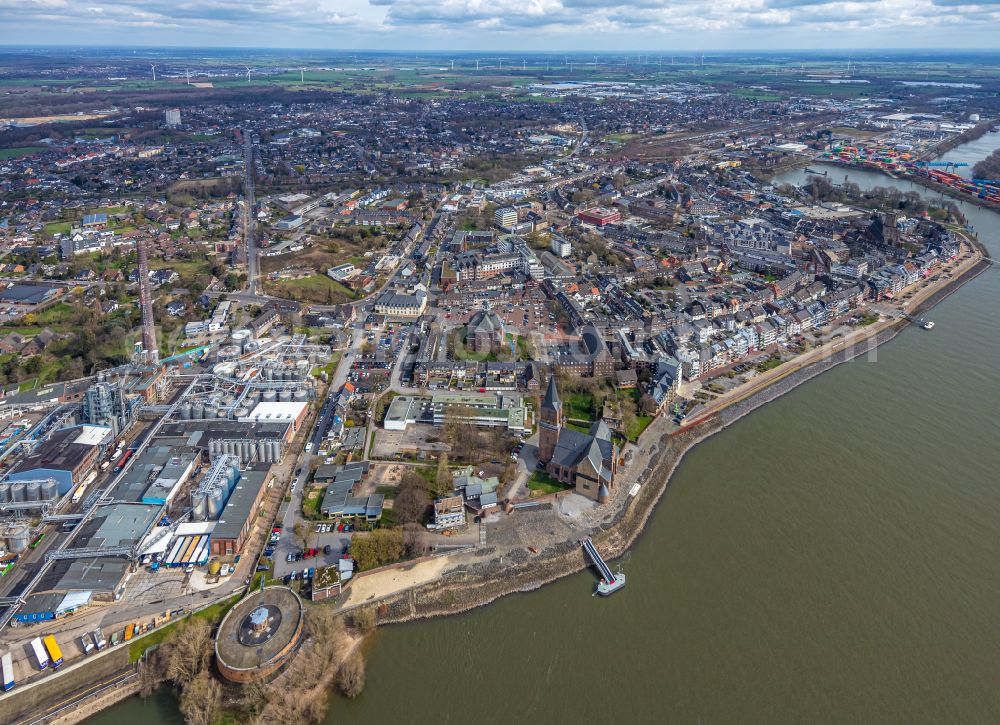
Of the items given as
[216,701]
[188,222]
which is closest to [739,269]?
[216,701]

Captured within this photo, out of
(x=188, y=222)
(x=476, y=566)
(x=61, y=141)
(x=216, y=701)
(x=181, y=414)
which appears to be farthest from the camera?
(x=61, y=141)

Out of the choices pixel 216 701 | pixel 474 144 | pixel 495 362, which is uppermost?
pixel 474 144

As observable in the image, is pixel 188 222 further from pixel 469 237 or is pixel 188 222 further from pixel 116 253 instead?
pixel 469 237

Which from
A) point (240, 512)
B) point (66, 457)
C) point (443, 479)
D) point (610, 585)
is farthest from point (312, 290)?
point (610, 585)

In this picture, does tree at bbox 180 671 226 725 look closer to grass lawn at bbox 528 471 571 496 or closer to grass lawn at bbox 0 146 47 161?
grass lawn at bbox 528 471 571 496

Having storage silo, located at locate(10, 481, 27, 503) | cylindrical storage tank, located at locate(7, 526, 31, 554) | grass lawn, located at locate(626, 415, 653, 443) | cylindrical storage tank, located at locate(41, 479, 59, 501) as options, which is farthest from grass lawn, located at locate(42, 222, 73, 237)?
grass lawn, located at locate(626, 415, 653, 443)

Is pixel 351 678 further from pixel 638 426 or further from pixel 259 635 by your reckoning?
pixel 638 426

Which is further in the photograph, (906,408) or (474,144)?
(474,144)
